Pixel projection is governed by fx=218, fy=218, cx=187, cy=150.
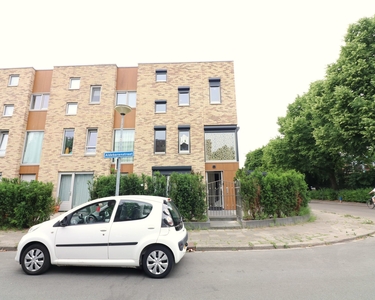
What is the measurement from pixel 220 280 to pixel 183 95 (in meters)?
13.7

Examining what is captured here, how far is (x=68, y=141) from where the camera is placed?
619 inches

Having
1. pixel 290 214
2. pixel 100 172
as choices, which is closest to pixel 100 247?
pixel 290 214

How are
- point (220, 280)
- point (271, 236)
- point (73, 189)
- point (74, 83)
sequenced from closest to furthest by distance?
point (220, 280) < point (271, 236) < point (73, 189) < point (74, 83)

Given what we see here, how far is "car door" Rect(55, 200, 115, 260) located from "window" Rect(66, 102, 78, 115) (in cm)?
1371

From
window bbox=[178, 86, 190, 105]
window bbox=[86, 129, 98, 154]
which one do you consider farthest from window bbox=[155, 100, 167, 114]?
window bbox=[86, 129, 98, 154]

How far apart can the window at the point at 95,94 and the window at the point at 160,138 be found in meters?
5.25

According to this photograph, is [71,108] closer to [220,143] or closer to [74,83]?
[74,83]

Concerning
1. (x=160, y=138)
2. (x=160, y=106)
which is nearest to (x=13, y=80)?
(x=160, y=106)

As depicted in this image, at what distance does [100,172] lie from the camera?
49.1 feet

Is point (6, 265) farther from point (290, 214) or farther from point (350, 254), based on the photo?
point (290, 214)

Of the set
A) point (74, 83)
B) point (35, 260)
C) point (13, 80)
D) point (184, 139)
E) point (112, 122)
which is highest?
point (13, 80)

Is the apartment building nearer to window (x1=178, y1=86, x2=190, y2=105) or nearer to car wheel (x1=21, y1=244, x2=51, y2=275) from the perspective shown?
Result: window (x1=178, y1=86, x2=190, y2=105)

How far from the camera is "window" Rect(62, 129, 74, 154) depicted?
611 inches

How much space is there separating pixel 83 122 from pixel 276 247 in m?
14.7
